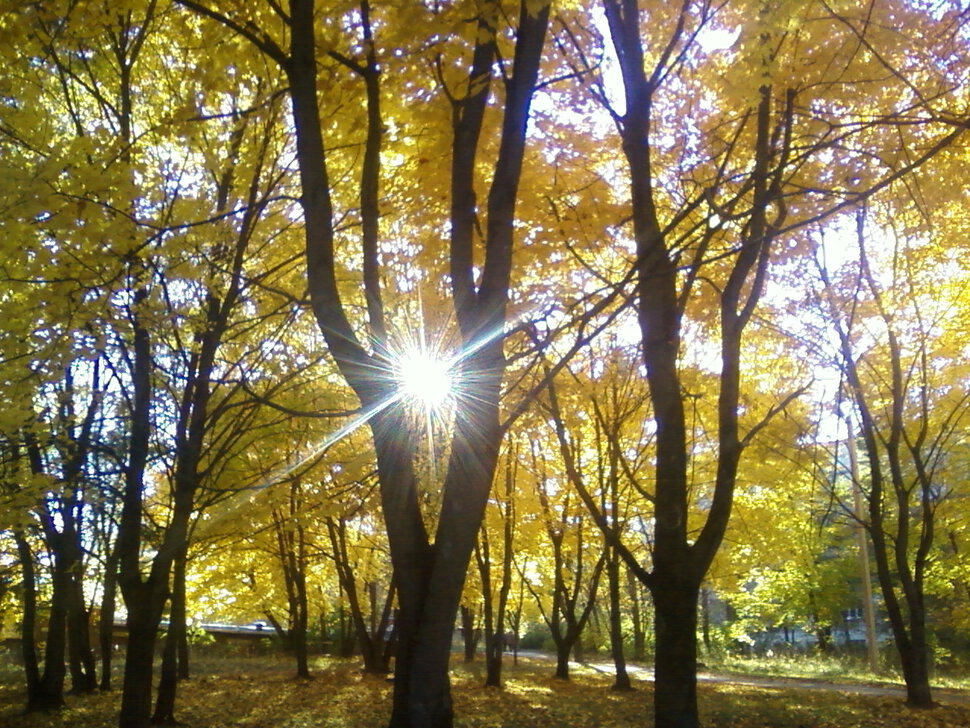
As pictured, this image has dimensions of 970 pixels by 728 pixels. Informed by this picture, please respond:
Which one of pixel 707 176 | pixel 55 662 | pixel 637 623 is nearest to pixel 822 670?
pixel 637 623

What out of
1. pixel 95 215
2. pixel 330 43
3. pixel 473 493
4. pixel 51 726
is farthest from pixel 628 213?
pixel 51 726

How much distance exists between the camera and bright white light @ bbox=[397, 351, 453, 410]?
4.10m

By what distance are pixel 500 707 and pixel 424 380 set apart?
9.81m

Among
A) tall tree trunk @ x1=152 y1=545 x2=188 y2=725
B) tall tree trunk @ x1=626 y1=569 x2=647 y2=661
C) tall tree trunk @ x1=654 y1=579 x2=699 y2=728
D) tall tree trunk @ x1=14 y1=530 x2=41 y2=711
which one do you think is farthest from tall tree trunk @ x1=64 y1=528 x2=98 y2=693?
tall tree trunk @ x1=626 y1=569 x2=647 y2=661

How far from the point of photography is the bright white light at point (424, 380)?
4.10 metres

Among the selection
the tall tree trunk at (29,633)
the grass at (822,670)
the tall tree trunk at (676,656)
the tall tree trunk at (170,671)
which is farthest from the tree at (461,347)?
the grass at (822,670)

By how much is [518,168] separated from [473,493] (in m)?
1.70

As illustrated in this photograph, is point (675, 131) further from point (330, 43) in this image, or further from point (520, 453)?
point (520, 453)

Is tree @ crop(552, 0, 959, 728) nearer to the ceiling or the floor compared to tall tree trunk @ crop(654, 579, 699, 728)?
nearer to the ceiling

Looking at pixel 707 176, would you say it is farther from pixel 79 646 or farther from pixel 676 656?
pixel 79 646

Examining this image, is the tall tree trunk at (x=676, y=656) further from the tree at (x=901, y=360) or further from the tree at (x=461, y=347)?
the tree at (x=901, y=360)

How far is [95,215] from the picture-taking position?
4426 millimetres

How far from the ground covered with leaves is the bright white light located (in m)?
6.98

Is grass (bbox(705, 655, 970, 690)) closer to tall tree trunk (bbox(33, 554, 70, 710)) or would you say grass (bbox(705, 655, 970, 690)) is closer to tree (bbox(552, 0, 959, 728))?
tree (bbox(552, 0, 959, 728))
